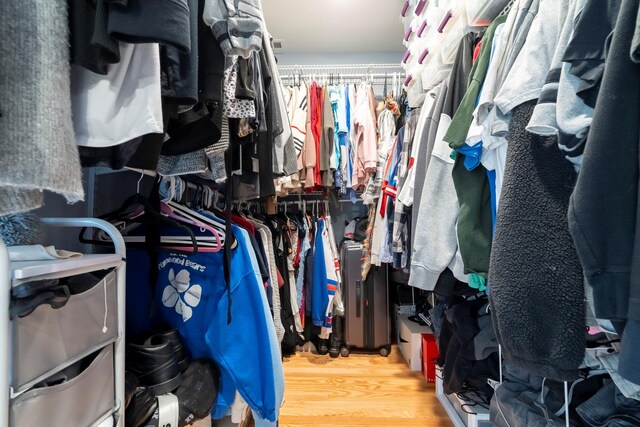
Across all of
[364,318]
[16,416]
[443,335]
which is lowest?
[364,318]

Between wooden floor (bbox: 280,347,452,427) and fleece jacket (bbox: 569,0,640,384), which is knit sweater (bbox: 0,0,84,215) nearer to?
fleece jacket (bbox: 569,0,640,384)

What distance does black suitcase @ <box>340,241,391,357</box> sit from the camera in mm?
2445

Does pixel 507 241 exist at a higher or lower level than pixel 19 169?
lower

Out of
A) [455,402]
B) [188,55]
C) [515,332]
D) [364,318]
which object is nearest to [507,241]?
[515,332]

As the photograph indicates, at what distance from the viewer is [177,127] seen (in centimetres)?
79

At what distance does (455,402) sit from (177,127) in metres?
1.71

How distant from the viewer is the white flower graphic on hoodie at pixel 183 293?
106cm

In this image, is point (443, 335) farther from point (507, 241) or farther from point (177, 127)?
point (177, 127)

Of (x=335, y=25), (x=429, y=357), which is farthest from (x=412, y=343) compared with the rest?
(x=335, y=25)

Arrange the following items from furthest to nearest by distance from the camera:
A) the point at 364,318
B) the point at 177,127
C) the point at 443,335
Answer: the point at 364,318 → the point at 443,335 → the point at 177,127

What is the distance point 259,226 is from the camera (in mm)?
1547

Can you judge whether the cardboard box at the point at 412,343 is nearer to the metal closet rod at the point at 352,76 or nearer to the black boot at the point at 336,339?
the black boot at the point at 336,339

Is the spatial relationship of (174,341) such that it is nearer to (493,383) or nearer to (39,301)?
(39,301)

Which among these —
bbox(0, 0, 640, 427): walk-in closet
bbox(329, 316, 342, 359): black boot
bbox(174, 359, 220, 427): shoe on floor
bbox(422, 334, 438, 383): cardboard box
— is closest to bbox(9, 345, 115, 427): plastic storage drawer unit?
bbox(0, 0, 640, 427): walk-in closet
